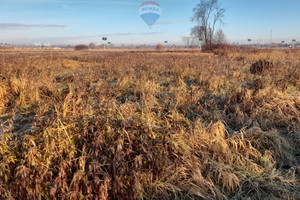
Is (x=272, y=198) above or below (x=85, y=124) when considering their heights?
below

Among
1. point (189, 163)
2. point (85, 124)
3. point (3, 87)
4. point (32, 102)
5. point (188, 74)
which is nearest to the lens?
point (189, 163)

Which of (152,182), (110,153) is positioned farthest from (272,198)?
(110,153)

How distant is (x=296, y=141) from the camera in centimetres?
322

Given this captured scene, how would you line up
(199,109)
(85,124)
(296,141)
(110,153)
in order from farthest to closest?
(199,109)
(296,141)
(85,124)
(110,153)

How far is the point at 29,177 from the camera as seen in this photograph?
1932 millimetres

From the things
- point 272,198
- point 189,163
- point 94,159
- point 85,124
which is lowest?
point 272,198

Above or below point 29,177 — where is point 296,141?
below

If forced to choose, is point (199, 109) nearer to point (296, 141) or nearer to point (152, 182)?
point (296, 141)

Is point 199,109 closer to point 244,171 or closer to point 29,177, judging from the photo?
point 244,171

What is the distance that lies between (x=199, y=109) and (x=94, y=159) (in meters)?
2.64

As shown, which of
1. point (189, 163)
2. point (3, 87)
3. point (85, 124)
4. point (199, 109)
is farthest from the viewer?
point (3, 87)

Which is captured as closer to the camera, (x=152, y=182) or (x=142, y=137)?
(x=152, y=182)

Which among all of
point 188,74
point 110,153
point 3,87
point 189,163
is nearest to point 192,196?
point 189,163

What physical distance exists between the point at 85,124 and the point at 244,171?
207 centimetres
